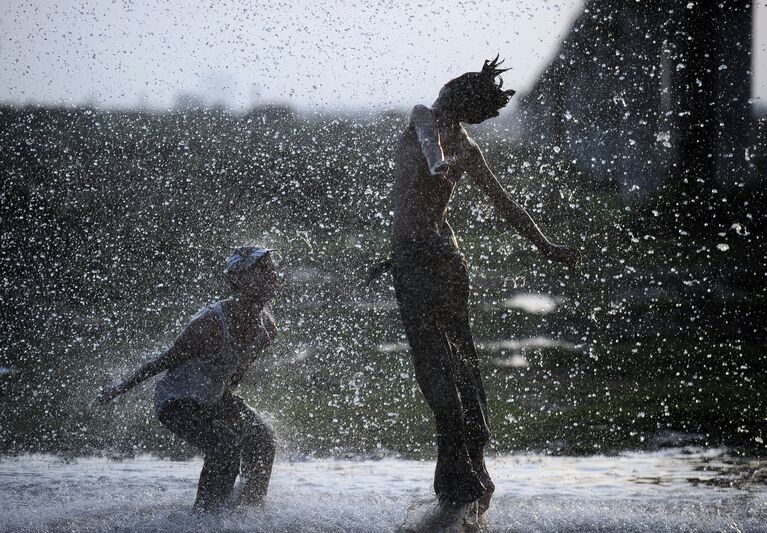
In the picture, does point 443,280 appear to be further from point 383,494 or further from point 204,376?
point 383,494

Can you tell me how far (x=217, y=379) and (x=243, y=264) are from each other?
531 mm

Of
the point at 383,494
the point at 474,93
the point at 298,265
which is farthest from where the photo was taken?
the point at 298,265

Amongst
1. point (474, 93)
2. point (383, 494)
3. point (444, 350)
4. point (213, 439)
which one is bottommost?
point (383, 494)

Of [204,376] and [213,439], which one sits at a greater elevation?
[204,376]

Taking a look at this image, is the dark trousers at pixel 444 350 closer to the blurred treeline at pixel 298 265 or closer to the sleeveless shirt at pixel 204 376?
the sleeveless shirt at pixel 204 376

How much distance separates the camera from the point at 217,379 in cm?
437

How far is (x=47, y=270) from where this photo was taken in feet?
63.5

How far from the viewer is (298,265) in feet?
63.2

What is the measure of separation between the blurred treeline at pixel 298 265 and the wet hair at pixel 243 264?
3434 mm

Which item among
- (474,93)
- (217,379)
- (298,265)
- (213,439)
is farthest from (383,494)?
(298,265)

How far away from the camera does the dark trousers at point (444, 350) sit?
4.16 meters

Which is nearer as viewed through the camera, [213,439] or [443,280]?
[443,280]

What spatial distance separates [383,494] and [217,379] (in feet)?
3.85

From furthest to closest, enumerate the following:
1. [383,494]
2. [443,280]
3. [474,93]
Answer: [383,494] → [474,93] → [443,280]
